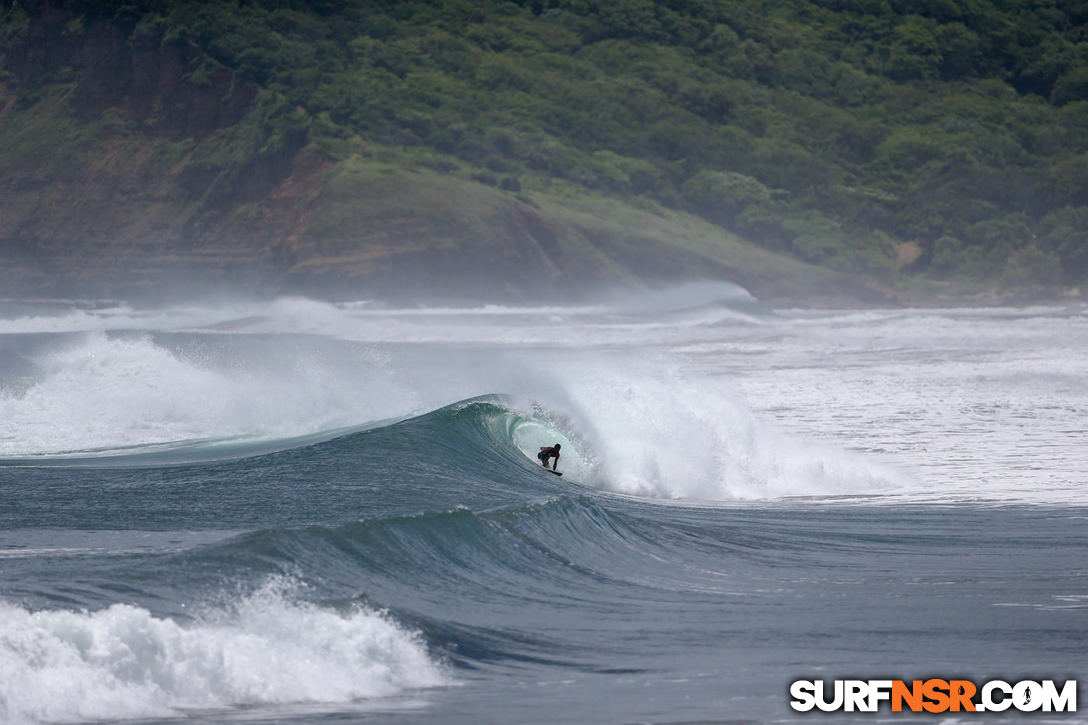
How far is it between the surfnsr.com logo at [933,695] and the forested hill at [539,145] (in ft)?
197

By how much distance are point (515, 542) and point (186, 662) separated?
3983 mm

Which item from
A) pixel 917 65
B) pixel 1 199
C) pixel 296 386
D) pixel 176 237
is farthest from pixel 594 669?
pixel 917 65

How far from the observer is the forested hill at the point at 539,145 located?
236 feet

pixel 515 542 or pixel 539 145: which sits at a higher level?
pixel 539 145

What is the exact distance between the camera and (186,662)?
7.20 meters

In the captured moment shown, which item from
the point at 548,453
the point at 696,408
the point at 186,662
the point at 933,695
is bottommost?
the point at 186,662

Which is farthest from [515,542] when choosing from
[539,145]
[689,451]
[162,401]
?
[539,145]

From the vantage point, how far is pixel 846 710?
7.16 meters

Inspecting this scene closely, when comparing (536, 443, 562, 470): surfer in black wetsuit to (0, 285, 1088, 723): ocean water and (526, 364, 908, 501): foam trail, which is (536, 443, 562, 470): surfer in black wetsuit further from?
(526, 364, 908, 501): foam trail

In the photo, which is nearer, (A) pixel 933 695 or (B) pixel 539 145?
(A) pixel 933 695

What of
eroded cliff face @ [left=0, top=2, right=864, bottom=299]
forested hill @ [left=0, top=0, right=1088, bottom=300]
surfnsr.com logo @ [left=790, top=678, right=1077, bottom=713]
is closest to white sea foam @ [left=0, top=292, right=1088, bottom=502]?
surfnsr.com logo @ [left=790, top=678, right=1077, bottom=713]

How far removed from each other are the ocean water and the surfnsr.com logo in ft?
0.45

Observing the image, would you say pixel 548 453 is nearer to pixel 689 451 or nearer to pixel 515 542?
pixel 689 451

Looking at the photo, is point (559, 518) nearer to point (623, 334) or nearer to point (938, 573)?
point (938, 573)
